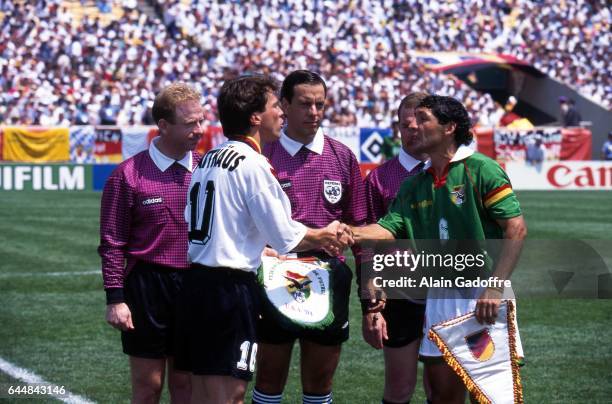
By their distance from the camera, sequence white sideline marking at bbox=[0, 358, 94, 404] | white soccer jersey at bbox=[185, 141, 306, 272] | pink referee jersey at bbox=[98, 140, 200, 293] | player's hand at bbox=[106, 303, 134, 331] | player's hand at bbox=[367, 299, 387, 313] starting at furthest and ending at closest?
white sideline marking at bbox=[0, 358, 94, 404] → player's hand at bbox=[367, 299, 387, 313] → pink referee jersey at bbox=[98, 140, 200, 293] → player's hand at bbox=[106, 303, 134, 331] → white soccer jersey at bbox=[185, 141, 306, 272]

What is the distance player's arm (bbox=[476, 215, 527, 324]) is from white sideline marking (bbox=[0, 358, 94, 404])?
11.2ft

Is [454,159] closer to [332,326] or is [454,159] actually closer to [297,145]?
[297,145]

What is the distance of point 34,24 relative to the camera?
36.6 meters

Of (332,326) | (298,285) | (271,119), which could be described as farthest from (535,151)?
(271,119)

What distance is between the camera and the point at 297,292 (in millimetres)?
5359

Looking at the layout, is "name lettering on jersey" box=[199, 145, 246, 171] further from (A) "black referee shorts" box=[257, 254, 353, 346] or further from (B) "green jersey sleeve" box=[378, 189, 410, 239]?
(A) "black referee shorts" box=[257, 254, 353, 346]

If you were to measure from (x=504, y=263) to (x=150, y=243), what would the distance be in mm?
1901

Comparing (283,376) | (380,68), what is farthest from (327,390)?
(380,68)

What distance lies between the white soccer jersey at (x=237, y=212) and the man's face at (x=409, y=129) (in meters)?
1.51

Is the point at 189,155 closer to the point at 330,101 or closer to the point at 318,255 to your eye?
the point at 318,255

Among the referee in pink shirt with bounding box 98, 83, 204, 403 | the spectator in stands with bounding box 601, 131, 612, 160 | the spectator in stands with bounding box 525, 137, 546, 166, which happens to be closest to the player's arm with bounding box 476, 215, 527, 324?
the referee in pink shirt with bounding box 98, 83, 204, 403

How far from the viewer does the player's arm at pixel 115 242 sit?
5680 millimetres

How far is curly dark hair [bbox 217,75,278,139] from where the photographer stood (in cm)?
510

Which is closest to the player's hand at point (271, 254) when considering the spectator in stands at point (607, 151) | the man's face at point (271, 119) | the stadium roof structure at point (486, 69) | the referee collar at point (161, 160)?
the man's face at point (271, 119)
